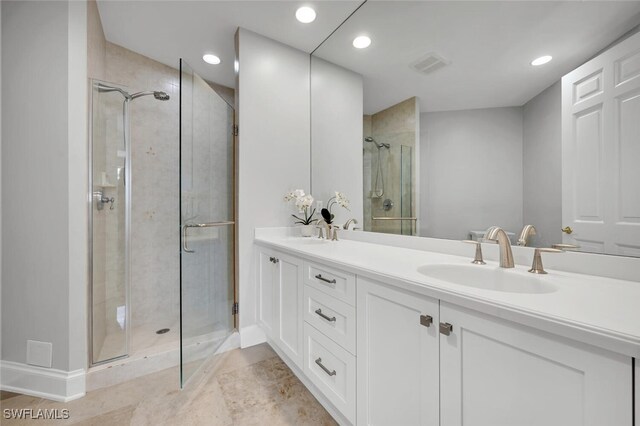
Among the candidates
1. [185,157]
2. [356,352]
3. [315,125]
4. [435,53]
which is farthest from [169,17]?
[356,352]

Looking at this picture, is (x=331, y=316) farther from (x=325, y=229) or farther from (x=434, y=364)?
(x=325, y=229)

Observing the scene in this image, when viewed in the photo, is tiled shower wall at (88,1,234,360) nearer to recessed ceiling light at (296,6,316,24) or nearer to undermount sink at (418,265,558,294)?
recessed ceiling light at (296,6,316,24)

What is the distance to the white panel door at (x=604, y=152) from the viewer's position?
83 cm

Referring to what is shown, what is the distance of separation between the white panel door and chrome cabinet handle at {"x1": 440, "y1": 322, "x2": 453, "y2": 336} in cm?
68

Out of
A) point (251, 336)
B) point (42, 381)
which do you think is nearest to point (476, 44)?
point (251, 336)

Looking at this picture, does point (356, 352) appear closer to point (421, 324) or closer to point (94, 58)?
point (421, 324)

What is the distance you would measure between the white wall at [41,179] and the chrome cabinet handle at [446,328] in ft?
6.23

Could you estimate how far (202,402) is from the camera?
1404mm

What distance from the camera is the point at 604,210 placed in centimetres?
89

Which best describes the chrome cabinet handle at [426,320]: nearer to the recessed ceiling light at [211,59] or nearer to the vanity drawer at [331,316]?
the vanity drawer at [331,316]

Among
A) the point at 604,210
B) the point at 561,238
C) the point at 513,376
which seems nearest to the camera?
the point at 513,376

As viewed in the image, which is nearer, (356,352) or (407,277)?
(407,277)

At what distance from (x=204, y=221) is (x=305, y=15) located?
5.38 feet

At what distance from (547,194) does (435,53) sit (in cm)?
91
